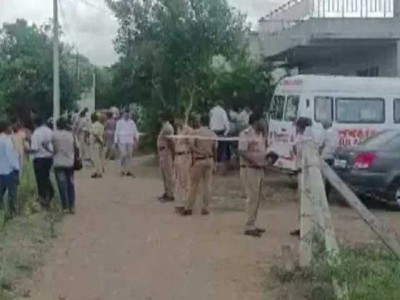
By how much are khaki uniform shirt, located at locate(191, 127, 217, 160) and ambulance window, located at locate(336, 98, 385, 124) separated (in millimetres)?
5938

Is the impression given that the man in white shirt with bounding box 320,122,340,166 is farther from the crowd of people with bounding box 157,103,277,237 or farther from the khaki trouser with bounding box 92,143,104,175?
the khaki trouser with bounding box 92,143,104,175

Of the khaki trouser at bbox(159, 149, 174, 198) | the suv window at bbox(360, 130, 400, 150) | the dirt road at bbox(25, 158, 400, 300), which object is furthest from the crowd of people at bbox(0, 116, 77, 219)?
the suv window at bbox(360, 130, 400, 150)

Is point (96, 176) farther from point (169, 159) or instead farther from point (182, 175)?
point (182, 175)

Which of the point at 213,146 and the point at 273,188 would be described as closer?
the point at 213,146

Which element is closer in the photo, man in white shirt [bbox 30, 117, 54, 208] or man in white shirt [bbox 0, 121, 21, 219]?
man in white shirt [bbox 0, 121, 21, 219]

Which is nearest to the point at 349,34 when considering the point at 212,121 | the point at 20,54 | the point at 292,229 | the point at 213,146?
the point at 212,121

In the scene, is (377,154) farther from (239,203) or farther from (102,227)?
(102,227)

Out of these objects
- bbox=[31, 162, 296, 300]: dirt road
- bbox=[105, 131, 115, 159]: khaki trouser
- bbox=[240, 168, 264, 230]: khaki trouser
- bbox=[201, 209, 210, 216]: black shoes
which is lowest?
bbox=[31, 162, 296, 300]: dirt road

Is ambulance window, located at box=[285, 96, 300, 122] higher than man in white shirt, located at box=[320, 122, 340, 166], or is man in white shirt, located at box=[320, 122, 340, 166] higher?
ambulance window, located at box=[285, 96, 300, 122]

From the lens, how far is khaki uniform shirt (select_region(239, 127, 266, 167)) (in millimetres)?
14227

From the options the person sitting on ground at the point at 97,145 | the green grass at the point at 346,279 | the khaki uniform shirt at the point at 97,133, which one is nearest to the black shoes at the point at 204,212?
the green grass at the point at 346,279

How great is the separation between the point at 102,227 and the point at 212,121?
11.4 metres

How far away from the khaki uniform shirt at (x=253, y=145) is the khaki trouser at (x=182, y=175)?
3088 mm

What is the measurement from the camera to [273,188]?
2219 centimetres
